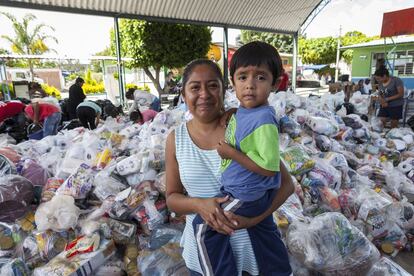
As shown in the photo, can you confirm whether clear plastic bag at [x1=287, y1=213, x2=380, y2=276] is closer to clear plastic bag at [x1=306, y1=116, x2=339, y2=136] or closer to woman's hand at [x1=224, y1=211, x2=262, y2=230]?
woman's hand at [x1=224, y1=211, x2=262, y2=230]

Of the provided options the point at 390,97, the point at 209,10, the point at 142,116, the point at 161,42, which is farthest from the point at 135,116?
the point at 161,42

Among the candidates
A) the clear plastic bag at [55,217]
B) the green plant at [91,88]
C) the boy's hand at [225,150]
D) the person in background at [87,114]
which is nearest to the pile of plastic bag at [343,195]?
the boy's hand at [225,150]

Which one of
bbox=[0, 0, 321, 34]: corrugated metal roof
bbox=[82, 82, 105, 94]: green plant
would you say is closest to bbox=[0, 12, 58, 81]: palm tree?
bbox=[82, 82, 105, 94]: green plant

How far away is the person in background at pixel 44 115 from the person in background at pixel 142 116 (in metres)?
1.19

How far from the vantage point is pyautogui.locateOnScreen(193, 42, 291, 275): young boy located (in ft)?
3.04

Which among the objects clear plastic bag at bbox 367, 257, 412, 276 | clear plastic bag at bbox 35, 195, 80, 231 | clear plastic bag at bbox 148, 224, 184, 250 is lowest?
clear plastic bag at bbox 367, 257, 412, 276

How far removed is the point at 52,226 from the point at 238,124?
149 centimetres

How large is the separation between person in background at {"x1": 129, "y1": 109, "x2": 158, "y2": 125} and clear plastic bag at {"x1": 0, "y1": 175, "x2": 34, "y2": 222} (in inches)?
92.5

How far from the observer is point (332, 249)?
5.51 feet

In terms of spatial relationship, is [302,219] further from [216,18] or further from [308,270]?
[216,18]

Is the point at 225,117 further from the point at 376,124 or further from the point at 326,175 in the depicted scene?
the point at 376,124

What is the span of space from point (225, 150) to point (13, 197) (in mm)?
1729

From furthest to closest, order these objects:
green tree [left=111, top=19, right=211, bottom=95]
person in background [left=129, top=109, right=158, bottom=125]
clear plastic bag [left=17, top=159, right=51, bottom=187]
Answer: green tree [left=111, top=19, right=211, bottom=95] → person in background [left=129, top=109, right=158, bottom=125] → clear plastic bag [left=17, top=159, right=51, bottom=187]

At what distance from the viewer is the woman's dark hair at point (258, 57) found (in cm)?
102
